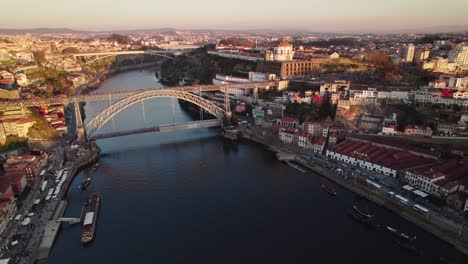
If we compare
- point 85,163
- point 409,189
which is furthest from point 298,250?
point 85,163

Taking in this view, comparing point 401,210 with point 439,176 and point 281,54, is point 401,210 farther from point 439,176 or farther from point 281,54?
point 281,54

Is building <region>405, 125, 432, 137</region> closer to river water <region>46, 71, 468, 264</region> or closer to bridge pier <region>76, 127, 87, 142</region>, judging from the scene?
river water <region>46, 71, 468, 264</region>

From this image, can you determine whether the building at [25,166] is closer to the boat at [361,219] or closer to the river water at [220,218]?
the river water at [220,218]

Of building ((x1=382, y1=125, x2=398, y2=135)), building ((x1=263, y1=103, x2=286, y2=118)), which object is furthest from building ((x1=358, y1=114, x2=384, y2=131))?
building ((x1=263, y1=103, x2=286, y2=118))

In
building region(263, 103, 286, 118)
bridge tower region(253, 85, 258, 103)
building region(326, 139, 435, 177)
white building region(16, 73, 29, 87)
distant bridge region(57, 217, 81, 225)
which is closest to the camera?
distant bridge region(57, 217, 81, 225)

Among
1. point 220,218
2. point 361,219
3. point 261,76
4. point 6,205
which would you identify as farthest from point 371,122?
point 6,205

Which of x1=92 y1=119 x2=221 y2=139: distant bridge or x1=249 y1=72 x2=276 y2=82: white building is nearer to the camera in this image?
x1=92 y1=119 x2=221 y2=139: distant bridge

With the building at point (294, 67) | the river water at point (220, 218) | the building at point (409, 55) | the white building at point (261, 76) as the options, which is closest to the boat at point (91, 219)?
the river water at point (220, 218)
